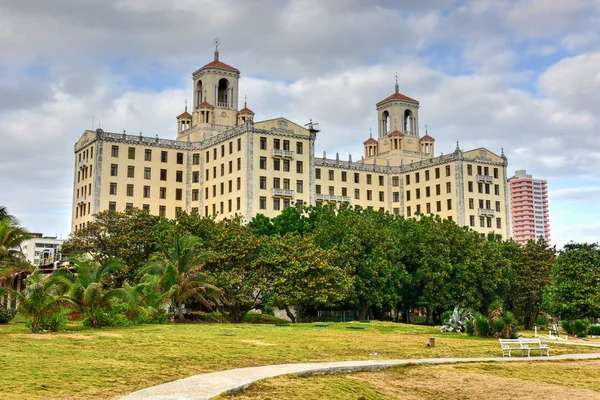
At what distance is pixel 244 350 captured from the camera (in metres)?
24.5

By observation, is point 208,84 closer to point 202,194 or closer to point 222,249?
point 202,194

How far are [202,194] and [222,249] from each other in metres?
39.9

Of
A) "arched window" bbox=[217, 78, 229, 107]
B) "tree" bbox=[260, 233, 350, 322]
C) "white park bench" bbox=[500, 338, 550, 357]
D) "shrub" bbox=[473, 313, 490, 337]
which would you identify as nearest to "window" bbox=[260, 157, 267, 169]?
"arched window" bbox=[217, 78, 229, 107]

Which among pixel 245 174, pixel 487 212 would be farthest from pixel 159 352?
pixel 487 212

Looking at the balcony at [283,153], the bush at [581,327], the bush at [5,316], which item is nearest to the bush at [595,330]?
the bush at [581,327]

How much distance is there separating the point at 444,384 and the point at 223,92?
7841cm

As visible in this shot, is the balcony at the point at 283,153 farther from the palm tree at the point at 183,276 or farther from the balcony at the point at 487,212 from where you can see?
the palm tree at the point at 183,276

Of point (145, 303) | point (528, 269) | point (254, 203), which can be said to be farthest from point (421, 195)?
point (145, 303)

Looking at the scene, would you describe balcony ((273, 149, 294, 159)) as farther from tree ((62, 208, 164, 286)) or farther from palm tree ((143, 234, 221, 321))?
palm tree ((143, 234, 221, 321))

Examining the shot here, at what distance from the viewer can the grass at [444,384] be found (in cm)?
1652

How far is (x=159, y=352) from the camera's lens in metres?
22.6

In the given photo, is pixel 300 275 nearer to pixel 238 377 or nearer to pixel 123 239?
pixel 123 239

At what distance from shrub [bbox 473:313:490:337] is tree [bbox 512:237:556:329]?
1135 inches

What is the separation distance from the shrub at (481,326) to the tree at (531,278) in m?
28.8
